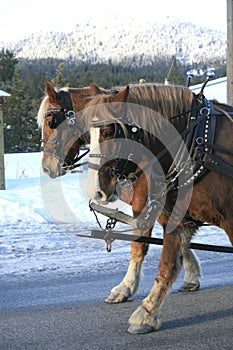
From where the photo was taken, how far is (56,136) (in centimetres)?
522

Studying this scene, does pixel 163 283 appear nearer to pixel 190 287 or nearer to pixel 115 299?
pixel 115 299

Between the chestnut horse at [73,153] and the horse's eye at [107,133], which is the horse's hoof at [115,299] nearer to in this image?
the chestnut horse at [73,153]

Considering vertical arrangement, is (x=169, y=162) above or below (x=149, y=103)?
below

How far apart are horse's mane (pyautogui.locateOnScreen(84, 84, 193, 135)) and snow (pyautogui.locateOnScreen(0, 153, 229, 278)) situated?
1.67 meters

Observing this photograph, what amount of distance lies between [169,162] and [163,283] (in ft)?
2.97

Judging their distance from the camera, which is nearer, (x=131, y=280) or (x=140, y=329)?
(x=140, y=329)

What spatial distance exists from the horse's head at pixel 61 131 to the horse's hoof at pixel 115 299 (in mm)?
1180

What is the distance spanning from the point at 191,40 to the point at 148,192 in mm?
187714

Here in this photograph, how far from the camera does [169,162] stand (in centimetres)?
435

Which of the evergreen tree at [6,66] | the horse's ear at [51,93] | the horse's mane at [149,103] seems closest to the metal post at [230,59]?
the horse's ear at [51,93]

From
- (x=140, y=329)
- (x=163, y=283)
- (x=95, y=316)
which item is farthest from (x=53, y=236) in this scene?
(x=140, y=329)

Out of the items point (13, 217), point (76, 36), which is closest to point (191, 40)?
point (76, 36)

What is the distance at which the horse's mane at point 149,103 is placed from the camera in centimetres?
414

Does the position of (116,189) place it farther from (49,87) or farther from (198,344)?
(49,87)
